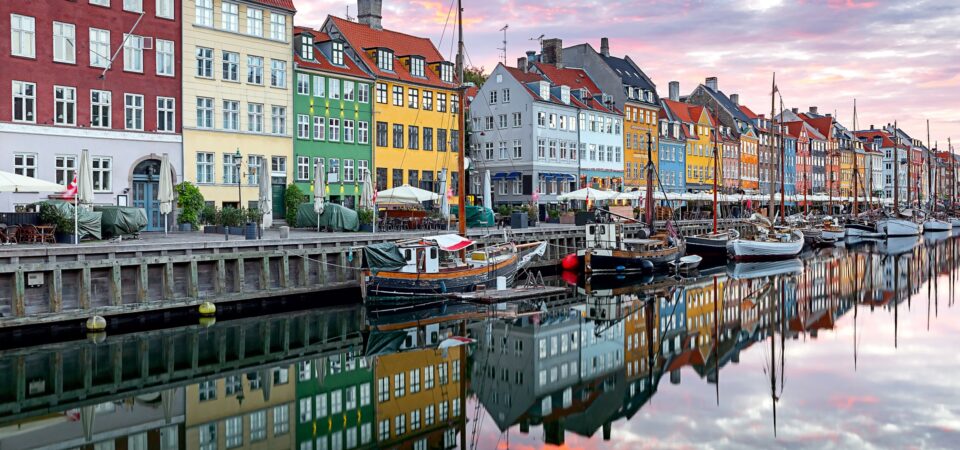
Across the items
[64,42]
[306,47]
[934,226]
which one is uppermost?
[306,47]

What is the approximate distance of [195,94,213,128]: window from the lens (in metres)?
43.3

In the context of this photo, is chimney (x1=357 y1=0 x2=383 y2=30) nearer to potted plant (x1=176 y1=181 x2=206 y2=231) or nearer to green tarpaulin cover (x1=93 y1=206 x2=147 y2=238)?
potted plant (x1=176 y1=181 x2=206 y2=231)

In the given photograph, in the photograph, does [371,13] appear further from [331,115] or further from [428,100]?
[331,115]

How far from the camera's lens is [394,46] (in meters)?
57.4

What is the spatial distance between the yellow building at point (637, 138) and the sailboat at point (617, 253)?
32.9m

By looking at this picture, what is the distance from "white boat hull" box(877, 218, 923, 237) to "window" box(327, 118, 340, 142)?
180 feet

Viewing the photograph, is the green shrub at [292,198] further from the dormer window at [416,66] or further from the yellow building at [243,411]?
the yellow building at [243,411]

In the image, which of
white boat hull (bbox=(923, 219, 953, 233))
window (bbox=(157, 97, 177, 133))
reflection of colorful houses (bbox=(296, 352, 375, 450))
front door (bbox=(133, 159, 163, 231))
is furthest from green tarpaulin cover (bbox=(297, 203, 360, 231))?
white boat hull (bbox=(923, 219, 953, 233))

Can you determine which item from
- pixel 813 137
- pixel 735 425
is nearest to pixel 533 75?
pixel 735 425

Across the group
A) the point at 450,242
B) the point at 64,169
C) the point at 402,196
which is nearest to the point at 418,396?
the point at 450,242

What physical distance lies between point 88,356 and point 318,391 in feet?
22.6

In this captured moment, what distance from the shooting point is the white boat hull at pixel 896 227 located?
266 feet

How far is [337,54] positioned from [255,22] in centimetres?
669

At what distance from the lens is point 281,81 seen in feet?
156
